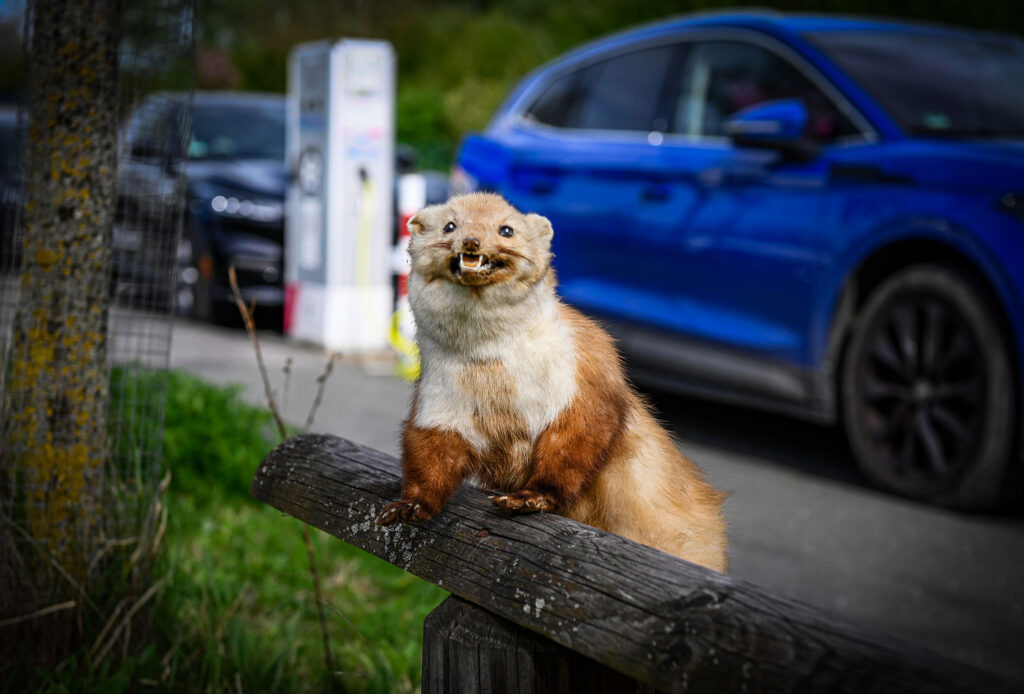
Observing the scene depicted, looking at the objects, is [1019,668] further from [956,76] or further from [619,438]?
[956,76]

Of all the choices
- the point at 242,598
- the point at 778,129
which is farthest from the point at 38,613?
the point at 778,129

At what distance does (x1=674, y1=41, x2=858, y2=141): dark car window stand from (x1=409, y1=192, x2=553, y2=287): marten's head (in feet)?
13.8

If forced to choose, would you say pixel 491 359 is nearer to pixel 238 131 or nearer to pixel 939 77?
pixel 939 77

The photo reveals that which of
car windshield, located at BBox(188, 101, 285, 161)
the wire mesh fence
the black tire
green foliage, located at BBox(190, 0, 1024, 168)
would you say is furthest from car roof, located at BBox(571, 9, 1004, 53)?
green foliage, located at BBox(190, 0, 1024, 168)

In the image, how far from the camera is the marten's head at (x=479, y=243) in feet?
5.65

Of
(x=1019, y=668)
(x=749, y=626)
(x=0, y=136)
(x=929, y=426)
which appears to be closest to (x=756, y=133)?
(x=929, y=426)

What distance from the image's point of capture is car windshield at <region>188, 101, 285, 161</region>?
1029cm

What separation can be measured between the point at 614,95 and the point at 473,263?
5090mm

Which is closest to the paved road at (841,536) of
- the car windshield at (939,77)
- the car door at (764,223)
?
the car door at (764,223)

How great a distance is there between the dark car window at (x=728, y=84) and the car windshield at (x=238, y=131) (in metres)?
5.15

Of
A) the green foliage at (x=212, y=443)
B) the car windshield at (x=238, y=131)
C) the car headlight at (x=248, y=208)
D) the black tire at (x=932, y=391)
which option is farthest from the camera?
the car windshield at (x=238, y=131)

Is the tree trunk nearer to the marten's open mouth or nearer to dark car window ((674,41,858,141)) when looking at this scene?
the marten's open mouth

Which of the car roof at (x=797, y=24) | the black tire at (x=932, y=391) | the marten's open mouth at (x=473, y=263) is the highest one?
the car roof at (x=797, y=24)

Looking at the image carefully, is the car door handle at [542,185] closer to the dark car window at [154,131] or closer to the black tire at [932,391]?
the black tire at [932,391]
